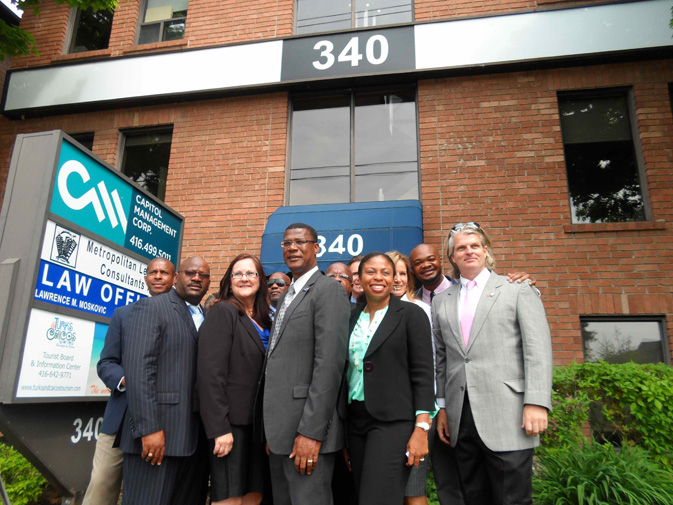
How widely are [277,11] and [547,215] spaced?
5.25 meters

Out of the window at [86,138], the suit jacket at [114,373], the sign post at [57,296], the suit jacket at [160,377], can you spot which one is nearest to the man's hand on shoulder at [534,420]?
the suit jacket at [160,377]

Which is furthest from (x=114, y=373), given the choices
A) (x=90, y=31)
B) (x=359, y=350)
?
(x=90, y=31)

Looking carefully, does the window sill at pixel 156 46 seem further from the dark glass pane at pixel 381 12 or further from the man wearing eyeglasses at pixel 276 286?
the man wearing eyeglasses at pixel 276 286

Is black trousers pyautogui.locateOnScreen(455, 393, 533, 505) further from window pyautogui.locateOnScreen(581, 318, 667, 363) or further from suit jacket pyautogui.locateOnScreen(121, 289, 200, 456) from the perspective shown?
window pyautogui.locateOnScreen(581, 318, 667, 363)

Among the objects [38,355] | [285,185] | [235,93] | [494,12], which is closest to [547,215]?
[494,12]

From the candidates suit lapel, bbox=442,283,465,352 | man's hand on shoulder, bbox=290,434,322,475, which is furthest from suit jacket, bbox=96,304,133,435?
suit lapel, bbox=442,283,465,352

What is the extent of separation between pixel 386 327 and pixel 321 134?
5.27 m

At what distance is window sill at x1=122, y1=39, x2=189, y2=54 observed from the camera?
7813 mm

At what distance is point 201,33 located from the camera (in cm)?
782

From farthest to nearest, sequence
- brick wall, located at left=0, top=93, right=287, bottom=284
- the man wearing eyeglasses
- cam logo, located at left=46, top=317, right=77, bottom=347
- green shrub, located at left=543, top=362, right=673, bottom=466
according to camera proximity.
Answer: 1. brick wall, located at left=0, top=93, right=287, bottom=284
2. the man wearing eyeglasses
3. green shrub, located at left=543, top=362, right=673, bottom=466
4. cam logo, located at left=46, top=317, right=77, bottom=347

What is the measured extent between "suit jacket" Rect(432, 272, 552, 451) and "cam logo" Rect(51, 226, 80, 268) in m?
2.84

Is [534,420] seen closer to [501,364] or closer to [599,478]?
[501,364]

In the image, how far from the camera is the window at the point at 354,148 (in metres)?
7.00

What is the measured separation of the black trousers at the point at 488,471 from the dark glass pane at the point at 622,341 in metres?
3.87
